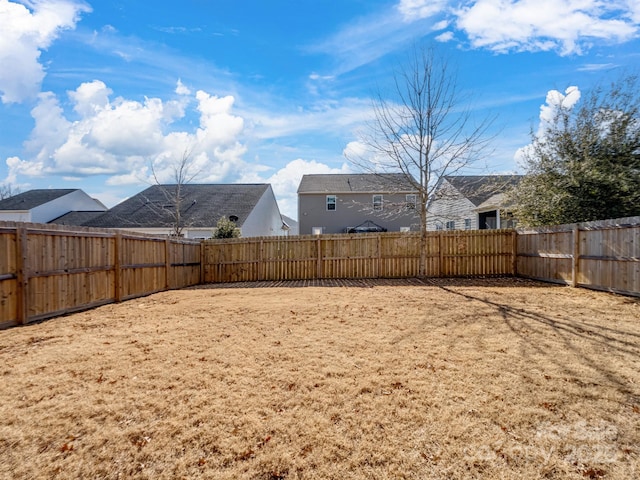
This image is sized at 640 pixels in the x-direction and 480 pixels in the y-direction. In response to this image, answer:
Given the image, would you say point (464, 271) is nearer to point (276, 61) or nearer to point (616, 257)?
point (616, 257)

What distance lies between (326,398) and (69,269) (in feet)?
20.3

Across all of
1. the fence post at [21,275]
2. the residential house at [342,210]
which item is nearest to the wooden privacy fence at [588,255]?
the fence post at [21,275]

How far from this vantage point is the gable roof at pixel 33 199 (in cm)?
2341

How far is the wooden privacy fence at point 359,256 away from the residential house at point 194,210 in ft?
26.7

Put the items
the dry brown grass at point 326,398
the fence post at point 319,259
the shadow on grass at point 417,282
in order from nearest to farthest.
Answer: the dry brown grass at point 326,398, the shadow on grass at point 417,282, the fence post at point 319,259

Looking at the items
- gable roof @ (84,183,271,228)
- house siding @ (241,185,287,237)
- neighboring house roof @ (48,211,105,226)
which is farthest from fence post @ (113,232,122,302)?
neighboring house roof @ (48,211,105,226)

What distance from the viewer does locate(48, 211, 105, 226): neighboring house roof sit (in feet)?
77.8

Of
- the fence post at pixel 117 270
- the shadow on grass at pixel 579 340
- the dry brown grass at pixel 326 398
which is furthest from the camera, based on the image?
the fence post at pixel 117 270

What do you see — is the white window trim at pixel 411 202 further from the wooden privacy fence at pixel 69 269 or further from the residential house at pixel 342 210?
the wooden privacy fence at pixel 69 269

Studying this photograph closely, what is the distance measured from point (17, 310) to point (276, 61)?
10087mm

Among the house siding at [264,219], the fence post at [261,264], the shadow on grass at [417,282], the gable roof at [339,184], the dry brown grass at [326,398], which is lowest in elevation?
the shadow on grass at [417,282]

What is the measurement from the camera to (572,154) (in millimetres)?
10688

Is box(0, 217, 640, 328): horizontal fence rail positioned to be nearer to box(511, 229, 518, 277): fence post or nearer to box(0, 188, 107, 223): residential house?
box(511, 229, 518, 277): fence post

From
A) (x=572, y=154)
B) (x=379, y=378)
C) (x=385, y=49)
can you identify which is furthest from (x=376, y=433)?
(x=572, y=154)
